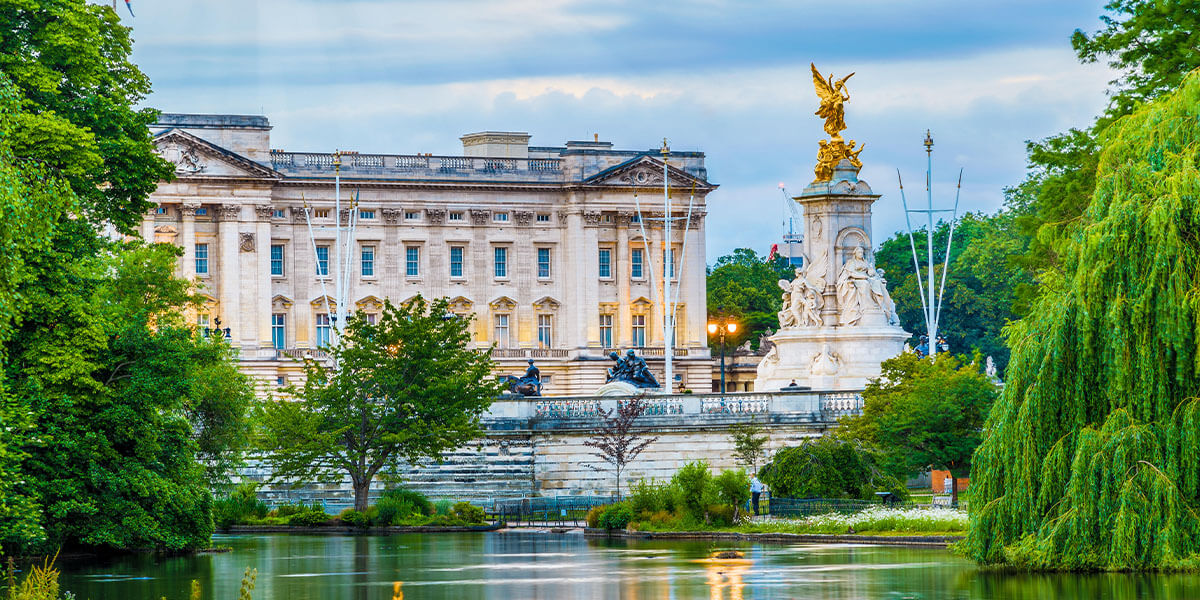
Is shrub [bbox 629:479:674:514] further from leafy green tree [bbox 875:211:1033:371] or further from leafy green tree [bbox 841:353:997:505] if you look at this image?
leafy green tree [bbox 875:211:1033:371]

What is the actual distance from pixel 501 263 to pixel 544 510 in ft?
169

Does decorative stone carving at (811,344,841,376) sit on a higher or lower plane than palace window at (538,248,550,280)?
lower

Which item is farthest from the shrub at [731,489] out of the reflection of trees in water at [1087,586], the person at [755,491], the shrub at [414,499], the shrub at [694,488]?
the reflection of trees in water at [1087,586]

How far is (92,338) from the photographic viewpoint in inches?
1396

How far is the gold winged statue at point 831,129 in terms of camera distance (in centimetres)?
6038

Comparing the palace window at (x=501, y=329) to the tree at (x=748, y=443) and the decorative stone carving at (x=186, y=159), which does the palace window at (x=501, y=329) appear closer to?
the decorative stone carving at (x=186, y=159)

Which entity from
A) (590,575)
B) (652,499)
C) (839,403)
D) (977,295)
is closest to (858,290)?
(839,403)

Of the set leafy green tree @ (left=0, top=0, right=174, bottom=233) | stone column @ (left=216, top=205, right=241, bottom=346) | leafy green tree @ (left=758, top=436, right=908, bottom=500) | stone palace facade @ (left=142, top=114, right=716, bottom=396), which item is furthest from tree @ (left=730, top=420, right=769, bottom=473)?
stone column @ (left=216, top=205, right=241, bottom=346)

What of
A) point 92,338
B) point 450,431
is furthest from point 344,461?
point 92,338

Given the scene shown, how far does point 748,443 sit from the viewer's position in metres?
56.7

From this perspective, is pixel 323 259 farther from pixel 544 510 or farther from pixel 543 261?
pixel 544 510

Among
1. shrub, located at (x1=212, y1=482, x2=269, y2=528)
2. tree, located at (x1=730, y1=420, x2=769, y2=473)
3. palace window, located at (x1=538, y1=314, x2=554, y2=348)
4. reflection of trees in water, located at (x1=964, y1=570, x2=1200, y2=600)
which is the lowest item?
reflection of trees in water, located at (x1=964, y1=570, x2=1200, y2=600)

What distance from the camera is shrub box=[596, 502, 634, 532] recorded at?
1877 inches

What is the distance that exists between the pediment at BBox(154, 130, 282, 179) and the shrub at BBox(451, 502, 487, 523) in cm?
4922
